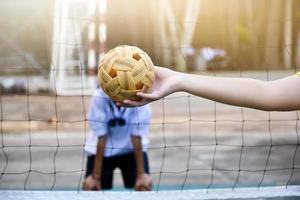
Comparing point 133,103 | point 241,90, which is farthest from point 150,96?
point 241,90

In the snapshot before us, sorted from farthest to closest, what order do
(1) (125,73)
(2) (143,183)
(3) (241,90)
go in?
(2) (143,183)
(1) (125,73)
(3) (241,90)

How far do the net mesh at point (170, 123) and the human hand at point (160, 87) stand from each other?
1536mm

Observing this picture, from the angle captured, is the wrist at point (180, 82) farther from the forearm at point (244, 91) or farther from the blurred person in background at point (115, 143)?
the blurred person in background at point (115, 143)

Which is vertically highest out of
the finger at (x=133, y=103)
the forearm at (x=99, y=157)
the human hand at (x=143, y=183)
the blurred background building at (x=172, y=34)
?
the finger at (x=133, y=103)

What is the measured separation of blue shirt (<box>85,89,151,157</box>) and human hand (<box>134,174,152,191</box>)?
0.80 feet

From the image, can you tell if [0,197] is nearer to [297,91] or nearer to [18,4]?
[297,91]

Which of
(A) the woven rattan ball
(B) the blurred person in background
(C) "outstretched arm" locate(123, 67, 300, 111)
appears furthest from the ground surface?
(C) "outstretched arm" locate(123, 67, 300, 111)

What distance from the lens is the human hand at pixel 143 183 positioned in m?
4.81

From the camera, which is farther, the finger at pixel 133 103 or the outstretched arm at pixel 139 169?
the outstretched arm at pixel 139 169

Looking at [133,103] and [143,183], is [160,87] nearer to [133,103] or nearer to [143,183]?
[133,103]

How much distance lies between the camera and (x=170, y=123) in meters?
10.1

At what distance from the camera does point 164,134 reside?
30.2 ft

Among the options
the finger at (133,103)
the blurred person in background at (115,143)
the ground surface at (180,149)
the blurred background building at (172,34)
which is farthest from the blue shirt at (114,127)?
the blurred background building at (172,34)

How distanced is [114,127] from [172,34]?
42.1 feet
